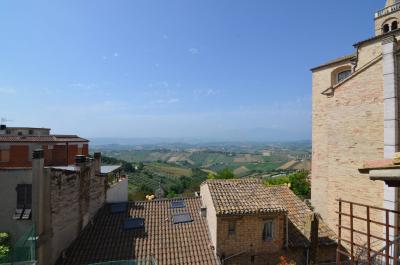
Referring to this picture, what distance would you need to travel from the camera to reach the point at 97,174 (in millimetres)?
18047

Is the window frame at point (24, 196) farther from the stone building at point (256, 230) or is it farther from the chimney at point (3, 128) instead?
the chimney at point (3, 128)

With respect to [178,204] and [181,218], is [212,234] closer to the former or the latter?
[181,218]

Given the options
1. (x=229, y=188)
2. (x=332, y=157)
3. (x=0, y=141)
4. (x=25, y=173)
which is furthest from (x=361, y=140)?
(x=0, y=141)

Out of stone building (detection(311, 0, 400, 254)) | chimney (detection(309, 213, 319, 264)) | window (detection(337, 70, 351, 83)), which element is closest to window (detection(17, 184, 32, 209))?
stone building (detection(311, 0, 400, 254))

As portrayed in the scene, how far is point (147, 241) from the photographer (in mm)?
14914

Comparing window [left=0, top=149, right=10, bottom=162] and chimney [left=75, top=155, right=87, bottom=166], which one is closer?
chimney [left=75, top=155, right=87, bottom=166]

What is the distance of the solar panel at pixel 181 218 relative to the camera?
16500mm

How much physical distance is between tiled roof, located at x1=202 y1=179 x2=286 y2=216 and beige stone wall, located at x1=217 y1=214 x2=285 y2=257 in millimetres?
396

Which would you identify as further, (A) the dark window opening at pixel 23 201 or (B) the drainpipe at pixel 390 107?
(B) the drainpipe at pixel 390 107

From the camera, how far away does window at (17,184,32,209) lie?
12.2m

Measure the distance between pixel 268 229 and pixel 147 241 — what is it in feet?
20.6

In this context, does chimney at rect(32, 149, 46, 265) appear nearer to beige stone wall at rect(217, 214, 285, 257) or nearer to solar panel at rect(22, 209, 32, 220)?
solar panel at rect(22, 209, 32, 220)

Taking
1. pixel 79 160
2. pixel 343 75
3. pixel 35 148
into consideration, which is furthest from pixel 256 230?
pixel 35 148

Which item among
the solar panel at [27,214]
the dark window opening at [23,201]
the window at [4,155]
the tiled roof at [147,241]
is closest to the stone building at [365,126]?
the tiled roof at [147,241]
